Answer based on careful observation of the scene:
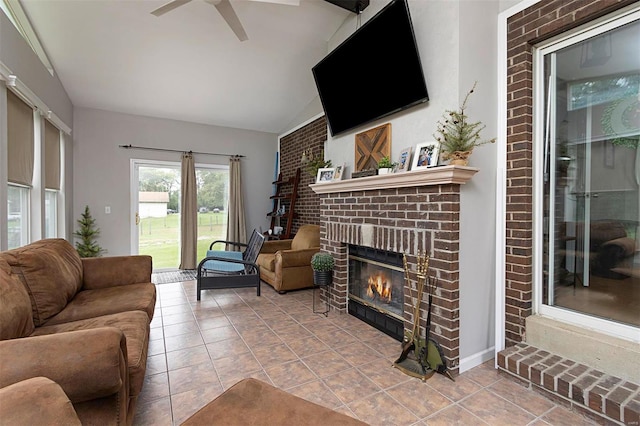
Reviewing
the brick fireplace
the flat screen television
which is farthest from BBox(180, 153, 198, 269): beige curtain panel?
the brick fireplace

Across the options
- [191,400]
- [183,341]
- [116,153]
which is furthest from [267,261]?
[116,153]

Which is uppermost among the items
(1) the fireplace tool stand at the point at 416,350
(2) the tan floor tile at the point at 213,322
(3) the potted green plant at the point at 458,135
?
(3) the potted green plant at the point at 458,135

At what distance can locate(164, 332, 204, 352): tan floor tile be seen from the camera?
2457mm

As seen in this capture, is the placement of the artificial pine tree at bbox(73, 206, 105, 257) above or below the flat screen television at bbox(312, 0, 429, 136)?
below

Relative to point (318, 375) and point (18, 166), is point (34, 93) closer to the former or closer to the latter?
point (18, 166)

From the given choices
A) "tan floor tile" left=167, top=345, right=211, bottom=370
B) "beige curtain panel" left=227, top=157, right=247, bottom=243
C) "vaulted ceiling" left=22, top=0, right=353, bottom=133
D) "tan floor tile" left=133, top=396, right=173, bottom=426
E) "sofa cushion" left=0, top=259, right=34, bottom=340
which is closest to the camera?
"sofa cushion" left=0, top=259, right=34, bottom=340

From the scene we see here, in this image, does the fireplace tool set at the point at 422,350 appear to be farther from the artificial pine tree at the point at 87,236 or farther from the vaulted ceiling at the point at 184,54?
the artificial pine tree at the point at 87,236

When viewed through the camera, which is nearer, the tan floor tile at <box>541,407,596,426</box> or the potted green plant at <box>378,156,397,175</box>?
the tan floor tile at <box>541,407,596,426</box>

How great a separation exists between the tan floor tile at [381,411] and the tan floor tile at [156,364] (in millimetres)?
1372

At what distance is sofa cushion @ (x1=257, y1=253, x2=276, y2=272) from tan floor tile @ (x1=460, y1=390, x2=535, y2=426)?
278 centimetres

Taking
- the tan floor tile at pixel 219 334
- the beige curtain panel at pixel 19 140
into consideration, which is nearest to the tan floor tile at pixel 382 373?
the tan floor tile at pixel 219 334

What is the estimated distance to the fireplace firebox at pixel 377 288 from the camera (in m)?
2.61

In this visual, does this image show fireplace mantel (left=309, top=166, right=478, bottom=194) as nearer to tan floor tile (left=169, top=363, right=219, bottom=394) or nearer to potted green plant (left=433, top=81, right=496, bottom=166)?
potted green plant (left=433, top=81, right=496, bottom=166)

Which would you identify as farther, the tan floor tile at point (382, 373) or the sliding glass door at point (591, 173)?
the tan floor tile at point (382, 373)
